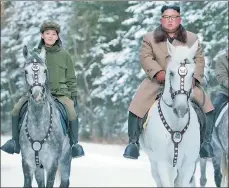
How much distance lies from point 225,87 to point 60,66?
2934 mm

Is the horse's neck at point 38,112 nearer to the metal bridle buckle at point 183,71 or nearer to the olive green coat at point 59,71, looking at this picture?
the olive green coat at point 59,71

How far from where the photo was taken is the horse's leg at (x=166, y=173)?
6.38 m

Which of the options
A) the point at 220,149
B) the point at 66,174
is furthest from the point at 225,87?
the point at 66,174

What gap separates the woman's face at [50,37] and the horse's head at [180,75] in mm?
1461

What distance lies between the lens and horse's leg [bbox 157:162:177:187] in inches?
251

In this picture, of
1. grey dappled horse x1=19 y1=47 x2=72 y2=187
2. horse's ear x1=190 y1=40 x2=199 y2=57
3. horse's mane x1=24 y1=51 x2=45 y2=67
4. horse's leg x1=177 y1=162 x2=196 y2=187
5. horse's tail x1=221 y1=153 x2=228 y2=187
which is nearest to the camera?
horse's ear x1=190 y1=40 x2=199 y2=57

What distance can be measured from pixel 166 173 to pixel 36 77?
1.67 meters

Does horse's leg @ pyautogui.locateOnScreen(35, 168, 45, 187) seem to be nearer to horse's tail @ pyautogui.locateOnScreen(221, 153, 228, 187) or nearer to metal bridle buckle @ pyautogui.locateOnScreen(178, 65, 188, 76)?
metal bridle buckle @ pyautogui.locateOnScreen(178, 65, 188, 76)

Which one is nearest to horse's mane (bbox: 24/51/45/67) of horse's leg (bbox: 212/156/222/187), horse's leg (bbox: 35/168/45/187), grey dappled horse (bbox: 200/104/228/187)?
horse's leg (bbox: 35/168/45/187)

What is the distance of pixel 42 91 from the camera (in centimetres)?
612

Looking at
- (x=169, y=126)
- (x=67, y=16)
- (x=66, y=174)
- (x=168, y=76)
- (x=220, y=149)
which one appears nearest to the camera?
(x=168, y=76)

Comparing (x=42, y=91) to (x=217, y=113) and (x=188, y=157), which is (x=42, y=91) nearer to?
(x=188, y=157)

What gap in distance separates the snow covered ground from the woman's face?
22.7 ft

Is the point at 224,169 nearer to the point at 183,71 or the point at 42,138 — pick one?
the point at 42,138
